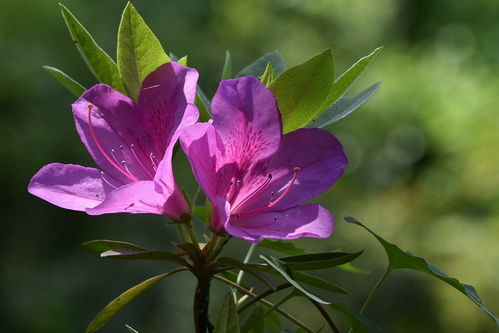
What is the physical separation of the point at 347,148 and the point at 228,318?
22.6 feet

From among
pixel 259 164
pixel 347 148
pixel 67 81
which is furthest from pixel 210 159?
pixel 347 148

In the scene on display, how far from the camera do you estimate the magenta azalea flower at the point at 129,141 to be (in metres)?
0.63

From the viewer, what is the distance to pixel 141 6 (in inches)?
243

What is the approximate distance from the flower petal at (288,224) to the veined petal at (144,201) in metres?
0.05

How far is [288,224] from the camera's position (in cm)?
63

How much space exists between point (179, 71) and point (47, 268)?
178 inches

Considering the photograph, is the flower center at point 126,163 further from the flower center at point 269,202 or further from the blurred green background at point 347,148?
the blurred green background at point 347,148

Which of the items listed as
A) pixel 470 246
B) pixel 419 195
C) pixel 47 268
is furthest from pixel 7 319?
pixel 419 195

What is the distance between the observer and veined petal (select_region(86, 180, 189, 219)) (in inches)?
23.3

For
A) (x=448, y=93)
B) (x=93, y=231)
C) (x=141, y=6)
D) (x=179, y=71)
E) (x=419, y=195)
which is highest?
(x=179, y=71)

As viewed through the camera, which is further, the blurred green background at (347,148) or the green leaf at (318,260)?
the blurred green background at (347,148)

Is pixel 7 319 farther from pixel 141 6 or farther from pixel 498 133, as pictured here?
pixel 498 133

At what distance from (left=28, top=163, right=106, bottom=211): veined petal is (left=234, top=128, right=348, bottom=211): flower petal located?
0.14 m

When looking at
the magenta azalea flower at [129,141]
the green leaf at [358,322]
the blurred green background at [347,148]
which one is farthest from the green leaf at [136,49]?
the blurred green background at [347,148]
